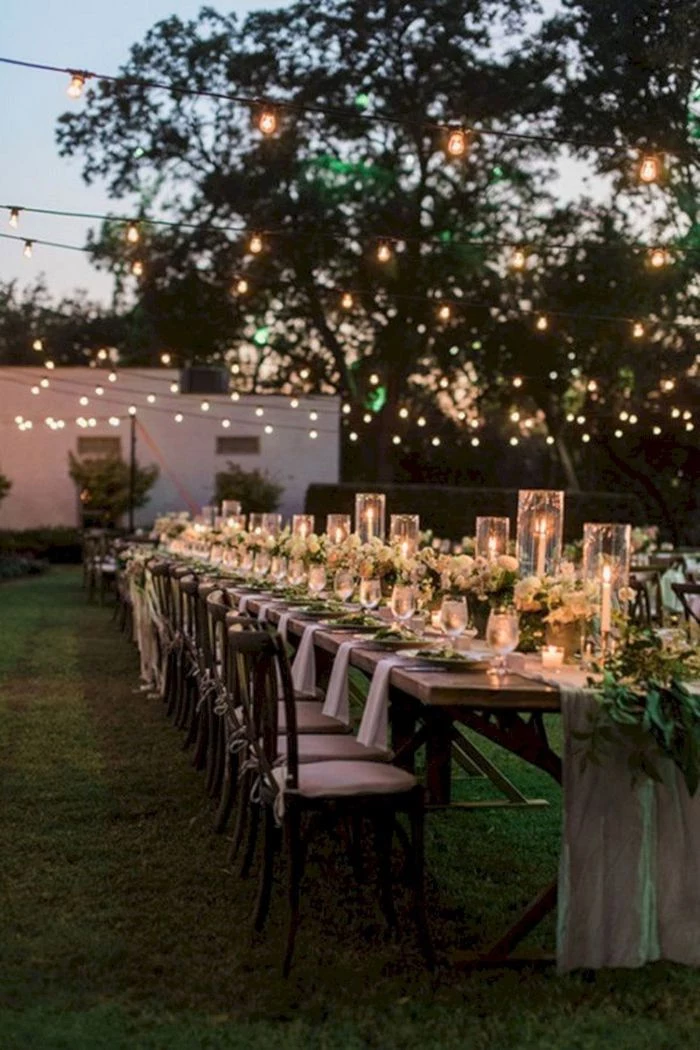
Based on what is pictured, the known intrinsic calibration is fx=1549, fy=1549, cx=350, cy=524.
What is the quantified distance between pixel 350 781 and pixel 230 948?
628 mm

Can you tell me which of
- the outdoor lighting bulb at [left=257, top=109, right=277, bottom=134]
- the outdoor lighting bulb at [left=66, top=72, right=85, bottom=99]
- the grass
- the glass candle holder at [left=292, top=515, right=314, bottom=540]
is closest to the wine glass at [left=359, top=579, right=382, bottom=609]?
the grass

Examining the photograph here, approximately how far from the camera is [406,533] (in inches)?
310

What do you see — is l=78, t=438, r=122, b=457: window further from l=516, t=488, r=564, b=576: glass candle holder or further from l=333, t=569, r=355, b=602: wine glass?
l=516, t=488, r=564, b=576: glass candle holder

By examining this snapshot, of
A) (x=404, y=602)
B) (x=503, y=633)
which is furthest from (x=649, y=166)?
(x=503, y=633)

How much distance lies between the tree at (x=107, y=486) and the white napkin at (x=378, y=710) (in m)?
25.4

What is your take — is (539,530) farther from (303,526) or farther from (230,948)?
(303,526)

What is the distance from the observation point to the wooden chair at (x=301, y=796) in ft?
15.2

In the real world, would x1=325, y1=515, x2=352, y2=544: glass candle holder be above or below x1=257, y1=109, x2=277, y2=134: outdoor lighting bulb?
below

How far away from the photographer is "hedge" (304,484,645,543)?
94.3 feet

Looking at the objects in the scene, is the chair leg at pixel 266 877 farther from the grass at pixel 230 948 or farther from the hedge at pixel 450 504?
the hedge at pixel 450 504

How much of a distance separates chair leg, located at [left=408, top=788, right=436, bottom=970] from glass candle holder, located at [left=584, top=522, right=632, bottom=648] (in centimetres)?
82

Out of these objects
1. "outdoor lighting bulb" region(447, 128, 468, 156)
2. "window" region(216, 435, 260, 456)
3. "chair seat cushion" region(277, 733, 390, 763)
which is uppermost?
"outdoor lighting bulb" region(447, 128, 468, 156)

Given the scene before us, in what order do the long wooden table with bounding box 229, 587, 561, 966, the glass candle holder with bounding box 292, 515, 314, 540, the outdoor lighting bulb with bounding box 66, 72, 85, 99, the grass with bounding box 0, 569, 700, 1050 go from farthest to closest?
the glass candle holder with bounding box 292, 515, 314, 540, the outdoor lighting bulb with bounding box 66, 72, 85, 99, the long wooden table with bounding box 229, 587, 561, 966, the grass with bounding box 0, 569, 700, 1050

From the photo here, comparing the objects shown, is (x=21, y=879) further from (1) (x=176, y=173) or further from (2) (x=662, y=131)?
(1) (x=176, y=173)
